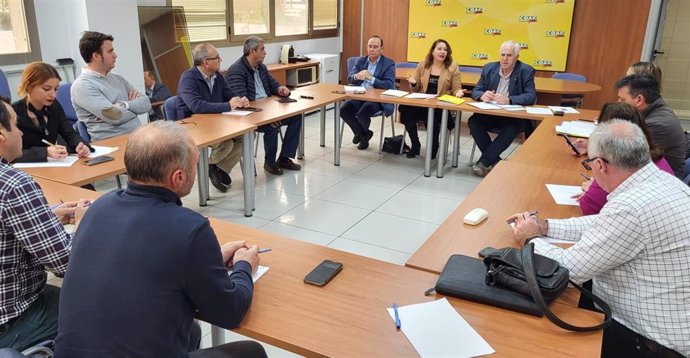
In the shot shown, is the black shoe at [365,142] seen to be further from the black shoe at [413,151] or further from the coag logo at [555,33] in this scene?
the coag logo at [555,33]

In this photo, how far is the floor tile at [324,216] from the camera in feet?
13.1

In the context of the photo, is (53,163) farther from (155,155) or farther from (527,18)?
(527,18)

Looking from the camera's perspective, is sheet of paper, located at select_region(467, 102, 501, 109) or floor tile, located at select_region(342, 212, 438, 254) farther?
sheet of paper, located at select_region(467, 102, 501, 109)

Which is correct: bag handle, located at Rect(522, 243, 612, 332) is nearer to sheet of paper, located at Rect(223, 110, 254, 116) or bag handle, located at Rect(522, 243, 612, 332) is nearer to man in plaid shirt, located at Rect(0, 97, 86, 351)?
man in plaid shirt, located at Rect(0, 97, 86, 351)

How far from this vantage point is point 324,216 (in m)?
4.21

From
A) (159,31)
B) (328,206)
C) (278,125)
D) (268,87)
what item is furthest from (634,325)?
(159,31)

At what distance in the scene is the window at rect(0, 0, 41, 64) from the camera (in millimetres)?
4668

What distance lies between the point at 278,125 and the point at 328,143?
4.29ft

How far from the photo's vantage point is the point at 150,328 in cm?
131

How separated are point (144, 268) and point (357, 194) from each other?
349 centimetres

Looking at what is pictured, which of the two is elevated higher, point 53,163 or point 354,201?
point 53,163

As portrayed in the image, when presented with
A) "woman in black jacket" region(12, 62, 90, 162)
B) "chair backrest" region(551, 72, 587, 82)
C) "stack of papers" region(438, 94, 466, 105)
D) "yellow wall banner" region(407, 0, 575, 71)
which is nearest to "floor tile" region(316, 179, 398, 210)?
"stack of papers" region(438, 94, 466, 105)

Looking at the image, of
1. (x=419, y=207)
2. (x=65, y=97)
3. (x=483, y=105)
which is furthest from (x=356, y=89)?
(x=65, y=97)

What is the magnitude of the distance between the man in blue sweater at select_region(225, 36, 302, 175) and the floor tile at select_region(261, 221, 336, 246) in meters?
1.33
